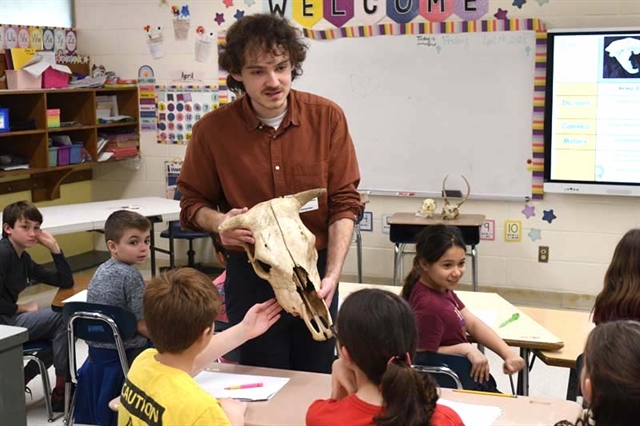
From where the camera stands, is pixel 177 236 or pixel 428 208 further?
pixel 177 236

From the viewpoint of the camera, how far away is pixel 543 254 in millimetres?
5781

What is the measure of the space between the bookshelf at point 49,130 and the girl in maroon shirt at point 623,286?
4481mm

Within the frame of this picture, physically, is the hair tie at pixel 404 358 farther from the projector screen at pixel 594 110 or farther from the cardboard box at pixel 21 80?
the cardboard box at pixel 21 80

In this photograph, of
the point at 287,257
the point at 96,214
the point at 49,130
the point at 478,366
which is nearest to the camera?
the point at 287,257

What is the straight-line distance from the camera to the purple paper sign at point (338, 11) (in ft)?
19.7

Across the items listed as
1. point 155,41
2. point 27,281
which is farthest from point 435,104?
point 27,281

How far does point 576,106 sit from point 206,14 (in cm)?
300

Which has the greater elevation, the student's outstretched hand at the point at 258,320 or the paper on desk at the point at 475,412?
the student's outstretched hand at the point at 258,320

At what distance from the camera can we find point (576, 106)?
17.9 ft

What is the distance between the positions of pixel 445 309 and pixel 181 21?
442 cm

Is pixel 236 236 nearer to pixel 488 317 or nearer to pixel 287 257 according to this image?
pixel 287 257

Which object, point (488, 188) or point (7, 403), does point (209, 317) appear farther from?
point (488, 188)

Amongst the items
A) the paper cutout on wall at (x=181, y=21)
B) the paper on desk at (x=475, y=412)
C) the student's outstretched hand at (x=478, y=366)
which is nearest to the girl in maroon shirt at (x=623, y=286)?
the student's outstretched hand at (x=478, y=366)

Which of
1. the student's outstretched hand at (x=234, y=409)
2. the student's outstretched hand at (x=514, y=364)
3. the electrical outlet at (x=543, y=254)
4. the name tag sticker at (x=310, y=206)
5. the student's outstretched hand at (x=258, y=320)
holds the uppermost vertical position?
the name tag sticker at (x=310, y=206)
